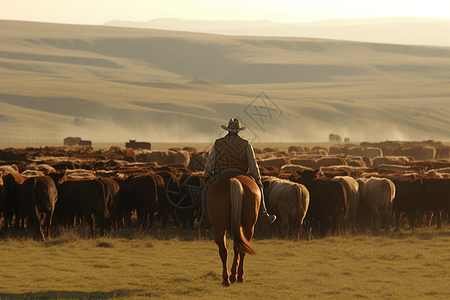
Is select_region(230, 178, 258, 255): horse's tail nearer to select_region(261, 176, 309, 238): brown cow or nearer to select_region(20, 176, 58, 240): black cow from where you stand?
select_region(261, 176, 309, 238): brown cow

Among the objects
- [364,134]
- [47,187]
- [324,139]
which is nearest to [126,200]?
[47,187]

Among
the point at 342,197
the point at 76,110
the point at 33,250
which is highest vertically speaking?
the point at 76,110

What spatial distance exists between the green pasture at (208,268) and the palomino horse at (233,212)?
1.94 feet

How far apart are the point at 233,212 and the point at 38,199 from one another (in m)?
6.15

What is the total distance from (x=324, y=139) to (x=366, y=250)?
106 meters

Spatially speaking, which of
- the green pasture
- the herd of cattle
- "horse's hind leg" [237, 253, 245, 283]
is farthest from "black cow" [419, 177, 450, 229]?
"horse's hind leg" [237, 253, 245, 283]

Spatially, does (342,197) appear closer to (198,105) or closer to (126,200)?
(126,200)

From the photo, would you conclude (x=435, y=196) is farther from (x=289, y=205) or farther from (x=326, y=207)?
(x=289, y=205)

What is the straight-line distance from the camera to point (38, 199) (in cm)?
1341

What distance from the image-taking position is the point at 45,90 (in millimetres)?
132625

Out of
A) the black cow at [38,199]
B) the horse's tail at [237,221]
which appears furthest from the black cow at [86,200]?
the horse's tail at [237,221]

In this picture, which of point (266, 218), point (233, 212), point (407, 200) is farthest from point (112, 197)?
point (407, 200)

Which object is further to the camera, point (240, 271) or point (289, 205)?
point (289, 205)

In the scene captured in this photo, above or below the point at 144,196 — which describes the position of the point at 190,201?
below
